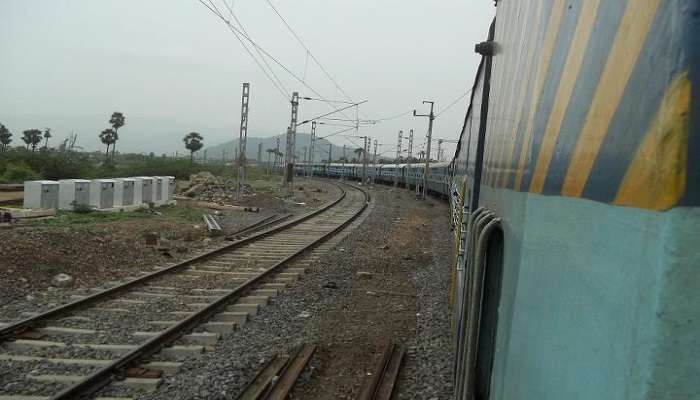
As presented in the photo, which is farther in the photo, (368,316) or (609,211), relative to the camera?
(368,316)

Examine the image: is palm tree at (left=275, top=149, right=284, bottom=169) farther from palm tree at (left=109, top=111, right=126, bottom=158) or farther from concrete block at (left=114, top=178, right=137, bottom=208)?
concrete block at (left=114, top=178, right=137, bottom=208)

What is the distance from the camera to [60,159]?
36.2 meters

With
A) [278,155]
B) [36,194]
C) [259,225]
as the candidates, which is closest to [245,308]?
[259,225]

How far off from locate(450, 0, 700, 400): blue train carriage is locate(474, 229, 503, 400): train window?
68 cm

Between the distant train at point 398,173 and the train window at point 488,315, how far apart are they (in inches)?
814

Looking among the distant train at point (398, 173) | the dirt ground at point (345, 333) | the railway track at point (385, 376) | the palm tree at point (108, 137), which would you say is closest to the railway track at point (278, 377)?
the dirt ground at point (345, 333)

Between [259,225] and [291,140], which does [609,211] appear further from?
[291,140]

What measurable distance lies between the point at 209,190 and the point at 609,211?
2963 centimetres

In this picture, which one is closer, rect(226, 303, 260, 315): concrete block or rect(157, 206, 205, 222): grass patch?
rect(226, 303, 260, 315): concrete block

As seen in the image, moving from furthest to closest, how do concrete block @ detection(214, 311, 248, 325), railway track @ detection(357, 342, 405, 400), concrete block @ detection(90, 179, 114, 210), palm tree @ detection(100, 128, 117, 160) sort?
1. palm tree @ detection(100, 128, 117, 160)
2. concrete block @ detection(90, 179, 114, 210)
3. concrete block @ detection(214, 311, 248, 325)
4. railway track @ detection(357, 342, 405, 400)

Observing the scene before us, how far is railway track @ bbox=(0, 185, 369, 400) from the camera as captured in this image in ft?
16.5

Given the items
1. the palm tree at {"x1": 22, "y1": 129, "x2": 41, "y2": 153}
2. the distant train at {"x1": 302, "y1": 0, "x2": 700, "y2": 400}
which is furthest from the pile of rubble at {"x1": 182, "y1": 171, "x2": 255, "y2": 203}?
the palm tree at {"x1": 22, "y1": 129, "x2": 41, "y2": 153}

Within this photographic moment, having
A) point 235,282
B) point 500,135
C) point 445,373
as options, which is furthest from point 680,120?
point 235,282

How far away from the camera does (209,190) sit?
29422 mm
